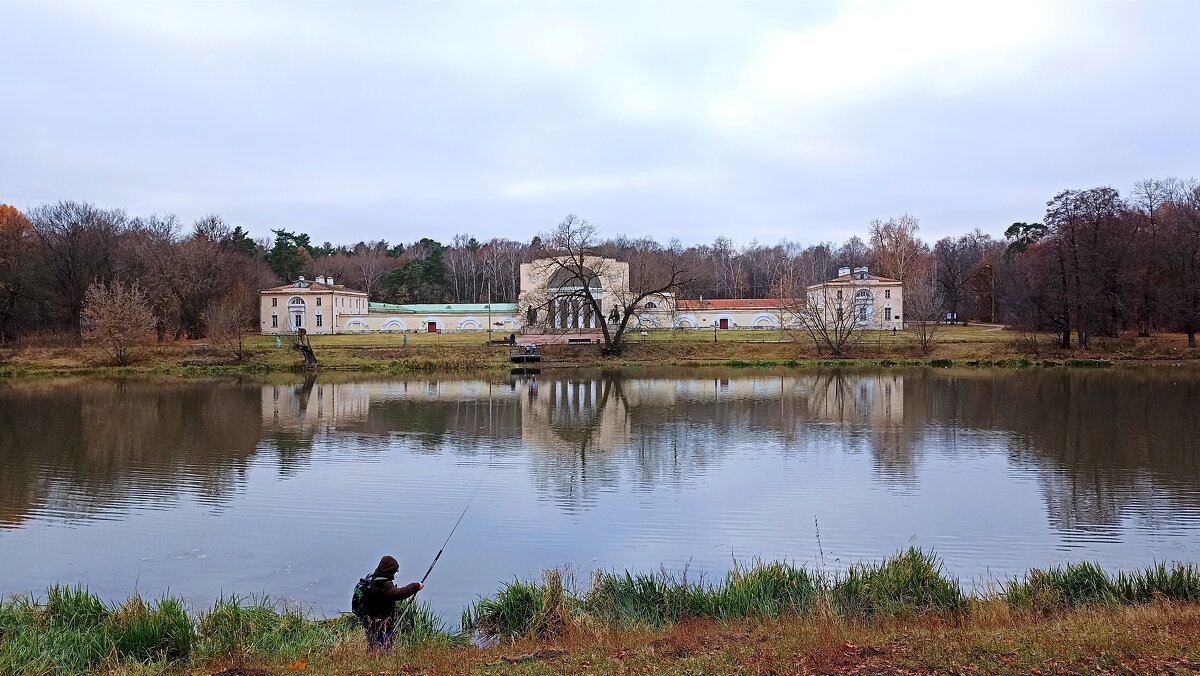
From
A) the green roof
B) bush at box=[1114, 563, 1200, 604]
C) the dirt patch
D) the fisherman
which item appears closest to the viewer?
the dirt patch

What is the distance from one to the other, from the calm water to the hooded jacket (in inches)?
59.0

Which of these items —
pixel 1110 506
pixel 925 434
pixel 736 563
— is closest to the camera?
pixel 736 563

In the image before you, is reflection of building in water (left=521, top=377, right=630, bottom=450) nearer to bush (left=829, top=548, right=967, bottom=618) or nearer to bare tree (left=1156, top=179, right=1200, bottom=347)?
bush (left=829, top=548, right=967, bottom=618)

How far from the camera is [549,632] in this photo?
737cm

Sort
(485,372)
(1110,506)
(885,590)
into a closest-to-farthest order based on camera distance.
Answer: (885,590), (1110,506), (485,372)

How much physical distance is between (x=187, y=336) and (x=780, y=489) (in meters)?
56.2

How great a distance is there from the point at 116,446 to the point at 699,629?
1727cm

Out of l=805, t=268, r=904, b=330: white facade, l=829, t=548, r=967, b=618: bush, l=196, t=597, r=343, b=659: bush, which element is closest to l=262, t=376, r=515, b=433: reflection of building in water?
l=196, t=597, r=343, b=659: bush

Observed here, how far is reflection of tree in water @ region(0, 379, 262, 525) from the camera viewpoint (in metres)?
14.1

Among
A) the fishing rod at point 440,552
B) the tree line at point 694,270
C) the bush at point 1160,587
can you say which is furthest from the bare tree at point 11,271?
the bush at point 1160,587

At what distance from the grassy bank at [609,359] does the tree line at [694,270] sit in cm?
219

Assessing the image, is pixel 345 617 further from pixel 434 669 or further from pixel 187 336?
pixel 187 336

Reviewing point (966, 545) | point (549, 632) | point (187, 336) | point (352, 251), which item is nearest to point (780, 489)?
point (966, 545)

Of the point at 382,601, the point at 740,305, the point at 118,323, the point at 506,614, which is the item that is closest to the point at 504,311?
the point at 740,305
